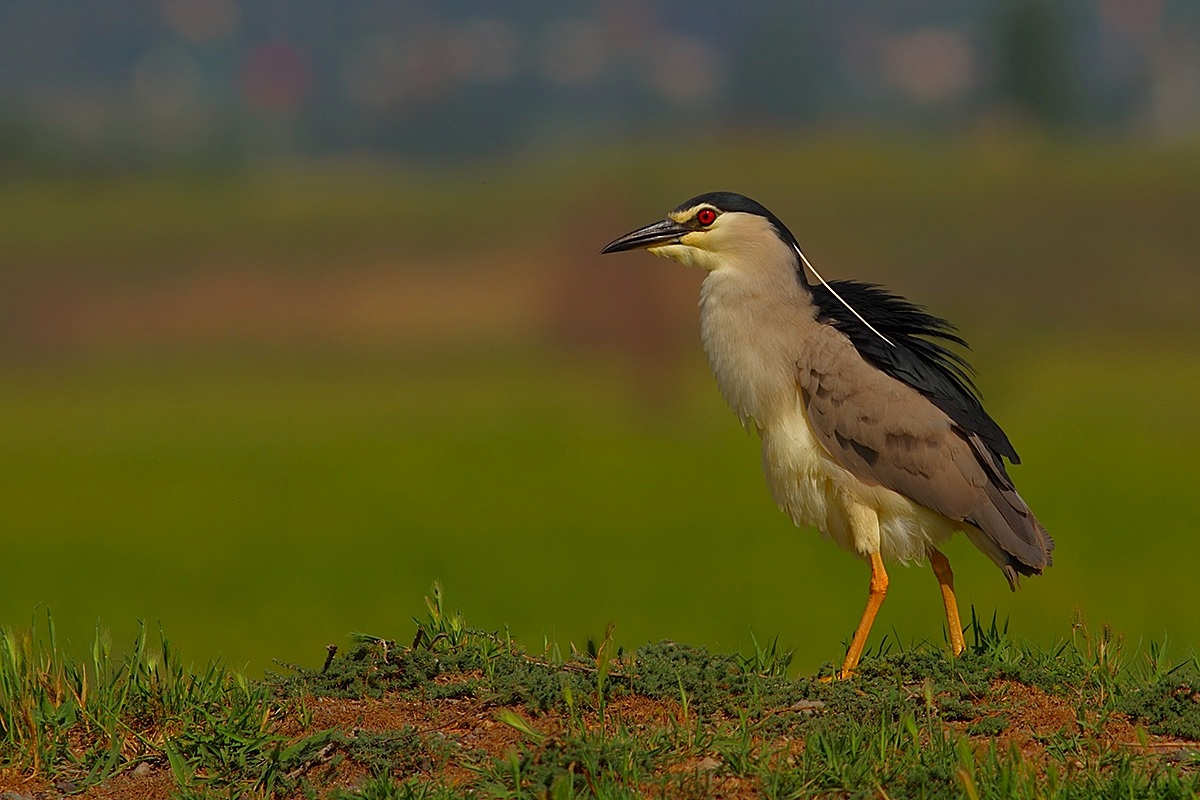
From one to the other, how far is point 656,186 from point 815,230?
9111 mm

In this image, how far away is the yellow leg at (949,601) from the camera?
6832 mm

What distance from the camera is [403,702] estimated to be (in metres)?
5.91

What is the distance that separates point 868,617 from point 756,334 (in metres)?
1.26

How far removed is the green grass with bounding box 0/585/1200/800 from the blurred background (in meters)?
0.71

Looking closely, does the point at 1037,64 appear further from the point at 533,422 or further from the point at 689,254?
the point at 689,254

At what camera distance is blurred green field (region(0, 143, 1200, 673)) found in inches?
643

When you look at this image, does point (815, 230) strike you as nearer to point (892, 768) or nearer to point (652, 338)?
point (652, 338)

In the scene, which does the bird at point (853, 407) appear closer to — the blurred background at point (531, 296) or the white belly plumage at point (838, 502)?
the white belly plumage at point (838, 502)

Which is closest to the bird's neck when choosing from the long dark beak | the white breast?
the white breast

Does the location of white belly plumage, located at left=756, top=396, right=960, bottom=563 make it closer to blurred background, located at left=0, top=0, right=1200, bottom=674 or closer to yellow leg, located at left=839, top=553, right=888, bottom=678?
yellow leg, located at left=839, top=553, right=888, bottom=678

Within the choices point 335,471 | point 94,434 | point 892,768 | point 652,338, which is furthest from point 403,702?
point 652,338

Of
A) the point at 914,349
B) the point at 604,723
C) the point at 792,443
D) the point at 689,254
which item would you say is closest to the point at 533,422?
the point at 689,254

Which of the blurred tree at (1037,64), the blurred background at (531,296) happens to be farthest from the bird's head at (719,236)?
the blurred tree at (1037,64)

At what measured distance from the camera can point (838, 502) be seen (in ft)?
23.5
